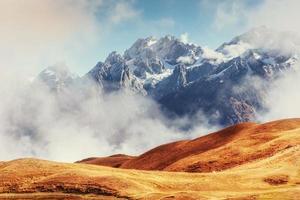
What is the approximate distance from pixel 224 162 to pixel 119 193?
180ft

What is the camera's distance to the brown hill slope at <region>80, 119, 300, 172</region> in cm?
12075

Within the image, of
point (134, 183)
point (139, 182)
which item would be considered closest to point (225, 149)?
point (139, 182)

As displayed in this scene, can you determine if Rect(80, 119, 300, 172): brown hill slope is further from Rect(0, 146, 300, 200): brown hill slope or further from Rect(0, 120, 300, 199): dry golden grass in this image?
Rect(0, 146, 300, 200): brown hill slope

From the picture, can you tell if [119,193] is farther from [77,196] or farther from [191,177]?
[191,177]

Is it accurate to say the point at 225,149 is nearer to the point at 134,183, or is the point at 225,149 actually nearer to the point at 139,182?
the point at 139,182

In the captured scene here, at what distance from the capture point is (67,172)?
82.6 metres

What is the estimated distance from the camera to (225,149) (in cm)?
13438

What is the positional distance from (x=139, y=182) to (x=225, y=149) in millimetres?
60961

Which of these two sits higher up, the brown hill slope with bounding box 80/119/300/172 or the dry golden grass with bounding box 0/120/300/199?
the brown hill slope with bounding box 80/119/300/172

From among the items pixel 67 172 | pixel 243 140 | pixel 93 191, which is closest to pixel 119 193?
pixel 93 191

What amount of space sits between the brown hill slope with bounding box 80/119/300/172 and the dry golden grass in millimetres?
22649

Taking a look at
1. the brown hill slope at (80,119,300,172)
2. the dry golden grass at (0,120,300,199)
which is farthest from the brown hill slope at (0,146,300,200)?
the brown hill slope at (80,119,300,172)

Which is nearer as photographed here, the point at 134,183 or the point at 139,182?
the point at 134,183

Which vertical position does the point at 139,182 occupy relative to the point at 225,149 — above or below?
below
